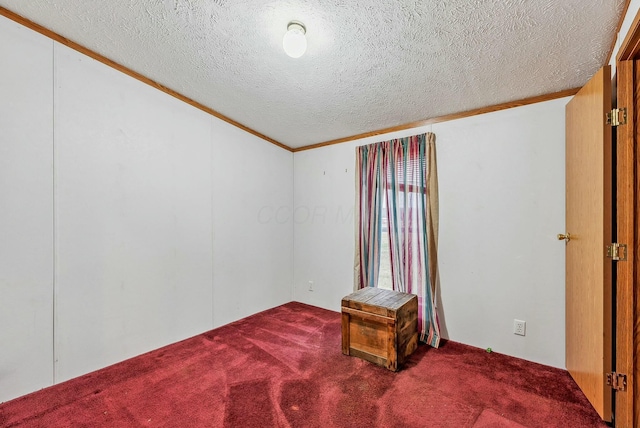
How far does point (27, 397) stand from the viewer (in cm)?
162

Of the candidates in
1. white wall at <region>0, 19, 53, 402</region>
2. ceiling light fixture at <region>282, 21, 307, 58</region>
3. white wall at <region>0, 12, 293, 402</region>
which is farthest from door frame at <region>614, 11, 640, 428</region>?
white wall at <region>0, 19, 53, 402</region>

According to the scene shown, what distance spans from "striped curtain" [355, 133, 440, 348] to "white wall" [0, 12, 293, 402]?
146 cm

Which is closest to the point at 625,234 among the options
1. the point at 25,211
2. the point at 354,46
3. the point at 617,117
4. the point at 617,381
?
the point at 617,117

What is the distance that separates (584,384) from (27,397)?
11.4 feet

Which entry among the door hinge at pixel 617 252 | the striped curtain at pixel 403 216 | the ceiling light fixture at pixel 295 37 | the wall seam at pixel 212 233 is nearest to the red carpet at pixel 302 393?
the wall seam at pixel 212 233

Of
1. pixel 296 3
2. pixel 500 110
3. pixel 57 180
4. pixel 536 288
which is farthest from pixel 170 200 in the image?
pixel 536 288

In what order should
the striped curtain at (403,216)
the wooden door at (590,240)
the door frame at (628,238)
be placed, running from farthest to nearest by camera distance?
1. the striped curtain at (403,216)
2. the wooden door at (590,240)
3. the door frame at (628,238)

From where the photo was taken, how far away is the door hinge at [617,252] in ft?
4.39

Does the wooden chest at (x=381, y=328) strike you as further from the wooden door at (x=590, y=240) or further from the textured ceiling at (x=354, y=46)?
the textured ceiling at (x=354, y=46)

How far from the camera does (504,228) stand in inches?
90.0

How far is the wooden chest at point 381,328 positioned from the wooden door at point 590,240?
1059 mm

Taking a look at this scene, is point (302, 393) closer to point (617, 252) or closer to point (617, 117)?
point (617, 252)

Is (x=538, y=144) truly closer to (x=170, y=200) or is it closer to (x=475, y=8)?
(x=475, y=8)

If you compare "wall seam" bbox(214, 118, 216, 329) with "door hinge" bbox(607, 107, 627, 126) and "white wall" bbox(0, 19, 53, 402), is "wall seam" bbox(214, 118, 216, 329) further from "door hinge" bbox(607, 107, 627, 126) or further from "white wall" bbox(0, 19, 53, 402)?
"door hinge" bbox(607, 107, 627, 126)
